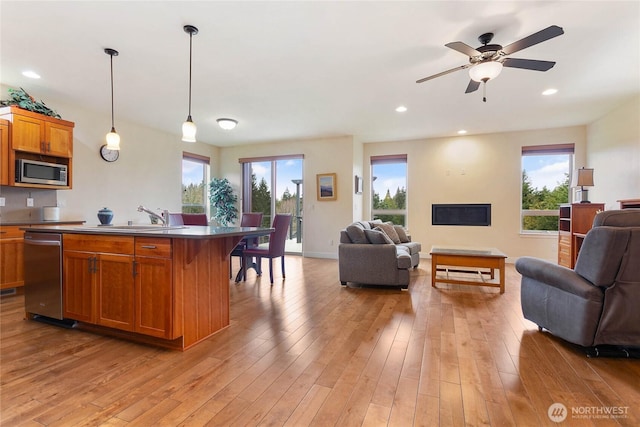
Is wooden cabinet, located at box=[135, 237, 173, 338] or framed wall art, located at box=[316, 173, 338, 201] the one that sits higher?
framed wall art, located at box=[316, 173, 338, 201]

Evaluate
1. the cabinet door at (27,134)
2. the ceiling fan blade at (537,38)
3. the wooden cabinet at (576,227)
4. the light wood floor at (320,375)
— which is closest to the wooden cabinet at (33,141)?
the cabinet door at (27,134)

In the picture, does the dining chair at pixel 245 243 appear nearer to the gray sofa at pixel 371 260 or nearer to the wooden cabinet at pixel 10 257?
the gray sofa at pixel 371 260

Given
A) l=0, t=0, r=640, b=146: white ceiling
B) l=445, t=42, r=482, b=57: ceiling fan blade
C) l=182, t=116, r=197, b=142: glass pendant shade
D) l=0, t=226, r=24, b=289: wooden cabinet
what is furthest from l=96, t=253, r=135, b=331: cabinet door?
l=445, t=42, r=482, b=57: ceiling fan blade

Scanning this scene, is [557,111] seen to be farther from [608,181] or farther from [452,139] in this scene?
[452,139]

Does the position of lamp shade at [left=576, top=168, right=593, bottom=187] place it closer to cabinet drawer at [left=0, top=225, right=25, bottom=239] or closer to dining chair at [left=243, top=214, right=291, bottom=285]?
dining chair at [left=243, top=214, right=291, bottom=285]

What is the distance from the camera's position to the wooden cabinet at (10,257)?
11.3ft

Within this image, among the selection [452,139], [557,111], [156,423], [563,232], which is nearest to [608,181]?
[563,232]

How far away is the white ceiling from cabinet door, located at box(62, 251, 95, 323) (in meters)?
1.99

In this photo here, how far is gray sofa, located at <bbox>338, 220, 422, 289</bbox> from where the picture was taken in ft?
12.6

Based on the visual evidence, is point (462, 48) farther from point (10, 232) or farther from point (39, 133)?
point (10, 232)

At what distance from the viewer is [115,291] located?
2316 millimetres

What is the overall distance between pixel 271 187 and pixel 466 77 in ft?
15.7

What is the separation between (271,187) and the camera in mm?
7180

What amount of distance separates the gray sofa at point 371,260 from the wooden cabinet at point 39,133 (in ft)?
13.2
